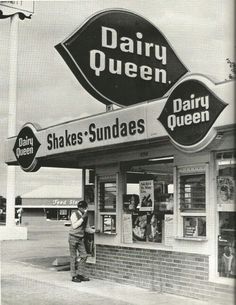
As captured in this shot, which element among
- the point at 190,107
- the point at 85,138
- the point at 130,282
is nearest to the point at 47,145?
the point at 85,138

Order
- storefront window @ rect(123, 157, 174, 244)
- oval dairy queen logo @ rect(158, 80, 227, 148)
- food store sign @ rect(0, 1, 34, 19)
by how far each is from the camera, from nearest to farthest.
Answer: oval dairy queen logo @ rect(158, 80, 227, 148)
storefront window @ rect(123, 157, 174, 244)
food store sign @ rect(0, 1, 34, 19)

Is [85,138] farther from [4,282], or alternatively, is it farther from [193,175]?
[4,282]

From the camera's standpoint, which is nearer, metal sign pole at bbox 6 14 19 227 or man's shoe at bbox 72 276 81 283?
man's shoe at bbox 72 276 81 283

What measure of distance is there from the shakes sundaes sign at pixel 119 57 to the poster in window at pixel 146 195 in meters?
1.68

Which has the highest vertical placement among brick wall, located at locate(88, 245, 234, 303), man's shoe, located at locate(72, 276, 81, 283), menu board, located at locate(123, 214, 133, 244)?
menu board, located at locate(123, 214, 133, 244)

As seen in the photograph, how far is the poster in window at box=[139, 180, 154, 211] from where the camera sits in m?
9.66

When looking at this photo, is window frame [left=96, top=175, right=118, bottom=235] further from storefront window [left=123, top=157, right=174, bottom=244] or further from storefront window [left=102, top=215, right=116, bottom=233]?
storefront window [left=123, top=157, right=174, bottom=244]

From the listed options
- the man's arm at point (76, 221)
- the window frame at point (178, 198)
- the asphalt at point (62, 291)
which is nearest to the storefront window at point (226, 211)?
the window frame at point (178, 198)

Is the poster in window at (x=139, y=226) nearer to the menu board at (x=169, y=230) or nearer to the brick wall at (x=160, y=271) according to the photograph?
the brick wall at (x=160, y=271)

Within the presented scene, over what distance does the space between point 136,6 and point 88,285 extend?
5.51 metres

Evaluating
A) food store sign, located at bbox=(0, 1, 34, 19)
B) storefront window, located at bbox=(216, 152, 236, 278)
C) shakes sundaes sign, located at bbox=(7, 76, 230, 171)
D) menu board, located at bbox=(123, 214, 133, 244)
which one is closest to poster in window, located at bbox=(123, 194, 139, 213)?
menu board, located at bbox=(123, 214, 133, 244)

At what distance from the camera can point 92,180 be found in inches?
486

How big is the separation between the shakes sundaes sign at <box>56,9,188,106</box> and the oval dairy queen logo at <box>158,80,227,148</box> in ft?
8.16

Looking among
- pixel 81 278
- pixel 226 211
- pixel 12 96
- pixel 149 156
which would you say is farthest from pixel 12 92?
pixel 226 211
